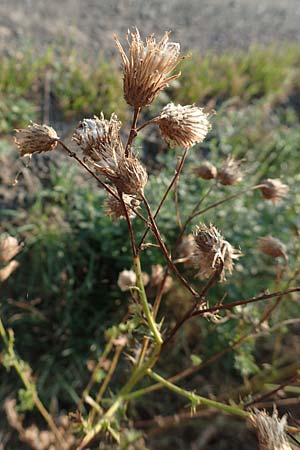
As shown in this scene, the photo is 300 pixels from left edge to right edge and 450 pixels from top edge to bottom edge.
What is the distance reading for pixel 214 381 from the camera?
92.7 inches

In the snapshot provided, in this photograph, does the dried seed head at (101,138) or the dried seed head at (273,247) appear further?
the dried seed head at (273,247)

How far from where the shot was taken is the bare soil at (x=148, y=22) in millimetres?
4016

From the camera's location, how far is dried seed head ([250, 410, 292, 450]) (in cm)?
97

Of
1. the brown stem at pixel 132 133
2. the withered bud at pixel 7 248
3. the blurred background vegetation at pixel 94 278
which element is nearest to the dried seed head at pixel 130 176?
the brown stem at pixel 132 133

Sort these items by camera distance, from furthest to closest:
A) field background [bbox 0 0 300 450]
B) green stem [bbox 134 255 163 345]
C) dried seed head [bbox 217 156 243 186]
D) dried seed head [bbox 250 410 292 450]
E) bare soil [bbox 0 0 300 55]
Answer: bare soil [bbox 0 0 300 55] → field background [bbox 0 0 300 450] → dried seed head [bbox 217 156 243 186] → green stem [bbox 134 255 163 345] → dried seed head [bbox 250 410 292 450]

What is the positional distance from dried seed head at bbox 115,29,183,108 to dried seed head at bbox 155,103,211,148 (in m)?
0.06

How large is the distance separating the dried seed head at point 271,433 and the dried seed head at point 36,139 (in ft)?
2.30

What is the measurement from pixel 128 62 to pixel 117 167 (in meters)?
0.21

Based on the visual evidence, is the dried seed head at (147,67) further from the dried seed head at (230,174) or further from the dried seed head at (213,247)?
the dried seed head at (230,174)

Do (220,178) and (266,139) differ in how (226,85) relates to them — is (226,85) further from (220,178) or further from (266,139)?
(220,178)

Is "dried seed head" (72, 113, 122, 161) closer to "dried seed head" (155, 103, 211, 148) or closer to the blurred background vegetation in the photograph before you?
"dried seed head" (155, 103, 211, 148)

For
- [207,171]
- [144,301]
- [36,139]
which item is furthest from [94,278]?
[36,139]

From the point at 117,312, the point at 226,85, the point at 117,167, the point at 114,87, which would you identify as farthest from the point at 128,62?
the point at 226,85

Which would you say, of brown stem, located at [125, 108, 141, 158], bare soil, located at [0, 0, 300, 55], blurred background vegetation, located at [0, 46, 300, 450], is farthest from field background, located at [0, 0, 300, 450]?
brown stem, located at [125, 108, 141, 158]
